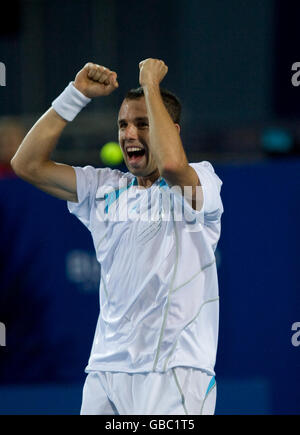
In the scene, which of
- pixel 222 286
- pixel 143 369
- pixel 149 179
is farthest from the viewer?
pixel 222 286

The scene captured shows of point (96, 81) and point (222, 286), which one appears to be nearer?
point (96, 81)

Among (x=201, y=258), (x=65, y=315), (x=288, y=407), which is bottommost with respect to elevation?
(x=288, y=407)

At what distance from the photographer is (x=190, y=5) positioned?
7.75m

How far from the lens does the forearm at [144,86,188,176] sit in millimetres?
3006

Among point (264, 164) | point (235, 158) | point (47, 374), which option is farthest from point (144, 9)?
point (47, 374)

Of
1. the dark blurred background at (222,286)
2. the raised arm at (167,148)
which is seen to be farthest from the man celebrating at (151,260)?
the dark blurred background at (222,286)

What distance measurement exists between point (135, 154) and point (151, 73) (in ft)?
1.09

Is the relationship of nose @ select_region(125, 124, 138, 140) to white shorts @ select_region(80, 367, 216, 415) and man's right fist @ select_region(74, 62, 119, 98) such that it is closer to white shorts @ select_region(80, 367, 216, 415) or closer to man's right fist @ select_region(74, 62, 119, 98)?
man's right fist @ select_region(74, 62, 119, 98)

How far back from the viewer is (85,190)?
11.2ft

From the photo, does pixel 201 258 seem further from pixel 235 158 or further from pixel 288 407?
pixel 235 158

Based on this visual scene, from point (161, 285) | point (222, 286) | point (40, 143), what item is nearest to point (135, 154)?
point (40, 143)

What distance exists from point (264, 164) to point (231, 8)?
2.92 meters

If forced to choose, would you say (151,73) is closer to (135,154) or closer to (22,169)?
(135,154)

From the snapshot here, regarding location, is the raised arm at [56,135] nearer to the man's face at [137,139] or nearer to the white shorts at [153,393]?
the man's face at [137,139]
